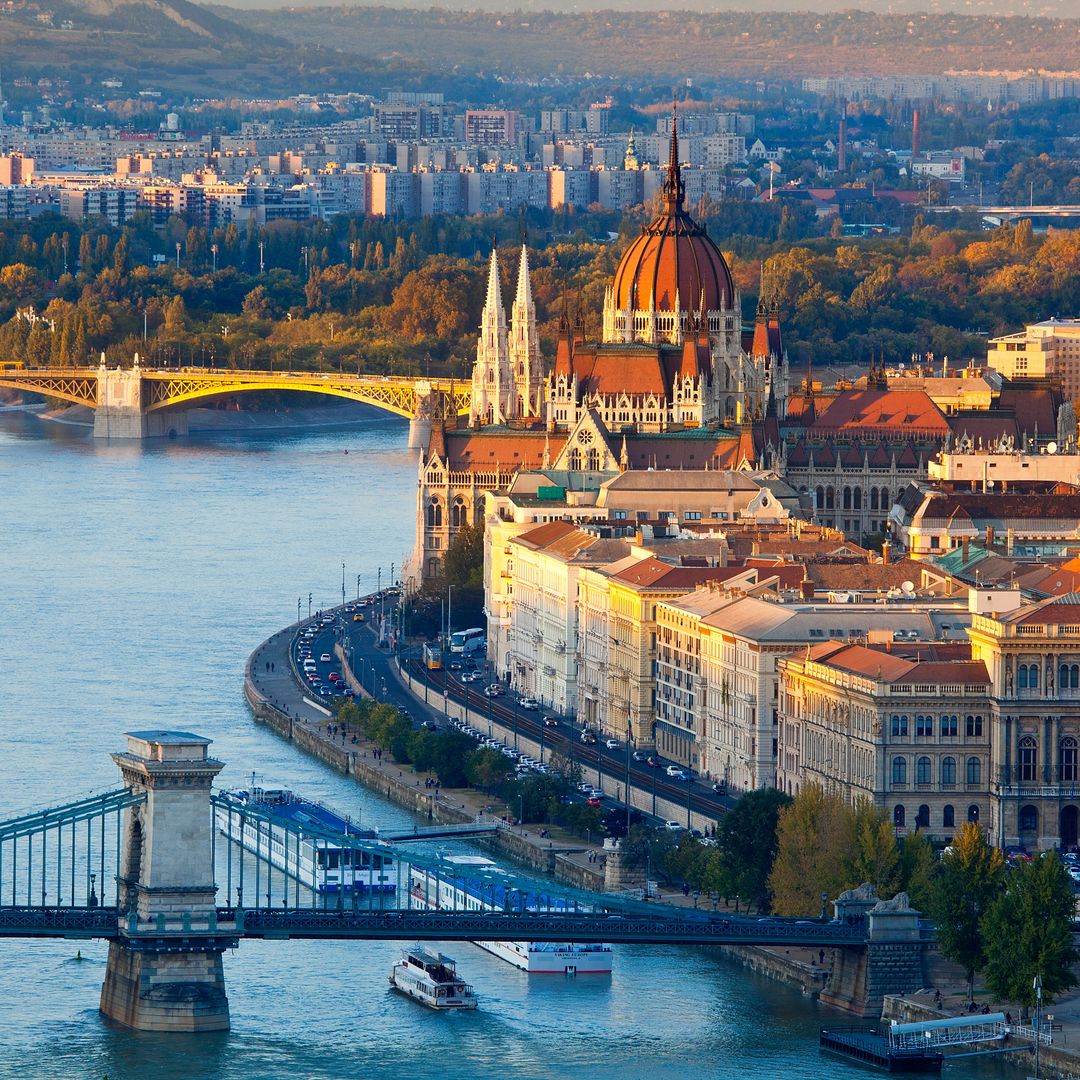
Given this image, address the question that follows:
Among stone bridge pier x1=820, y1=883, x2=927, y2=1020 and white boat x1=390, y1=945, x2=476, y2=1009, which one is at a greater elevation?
stone bridge pier x1=820, y1=883, x2=927, y2=1020

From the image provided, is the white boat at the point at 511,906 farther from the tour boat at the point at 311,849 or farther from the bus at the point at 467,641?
the bus at the point at 467,641

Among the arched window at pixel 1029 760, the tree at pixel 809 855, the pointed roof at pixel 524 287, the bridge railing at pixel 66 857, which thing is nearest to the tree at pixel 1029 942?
the tree at pixel 809 855

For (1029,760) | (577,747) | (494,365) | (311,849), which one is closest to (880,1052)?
(311,849)

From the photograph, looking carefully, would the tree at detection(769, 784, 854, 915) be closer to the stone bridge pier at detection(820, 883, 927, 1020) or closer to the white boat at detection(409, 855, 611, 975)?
the stone bridge pier at detection(820, 883, 927, 1020)

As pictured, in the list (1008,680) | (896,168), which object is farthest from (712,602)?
(896,168)

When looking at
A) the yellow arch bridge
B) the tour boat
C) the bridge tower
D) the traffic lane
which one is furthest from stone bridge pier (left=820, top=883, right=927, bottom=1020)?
the yellow arch bridge
